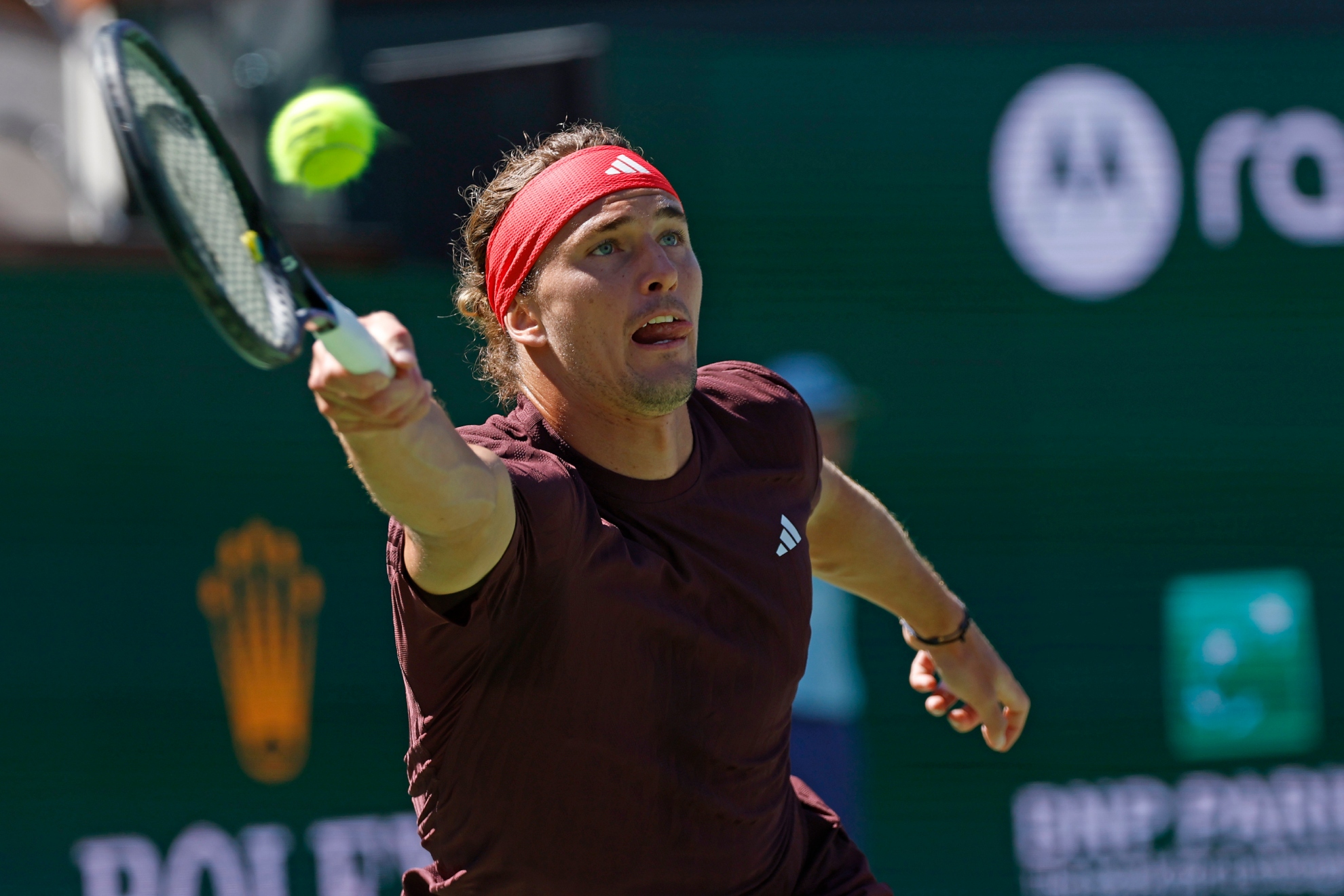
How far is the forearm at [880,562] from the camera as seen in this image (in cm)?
302

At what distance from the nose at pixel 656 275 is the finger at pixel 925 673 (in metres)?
1.03

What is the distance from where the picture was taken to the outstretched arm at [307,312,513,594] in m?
1.78

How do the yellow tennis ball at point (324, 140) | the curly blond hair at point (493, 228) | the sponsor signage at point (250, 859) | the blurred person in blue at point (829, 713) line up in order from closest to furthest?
the yellow tennis ball at point (324, 140) < the curly blond hair at point (493, 228) < the blurred person in blue at point (829, 713) < the sponsor signage at point (250, 859)

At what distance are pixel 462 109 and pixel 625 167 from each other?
3182 mm

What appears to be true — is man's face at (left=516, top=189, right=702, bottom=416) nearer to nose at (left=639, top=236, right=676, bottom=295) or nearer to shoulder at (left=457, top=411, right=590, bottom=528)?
nose at (left=639, top=236, right=676, bottom=295)

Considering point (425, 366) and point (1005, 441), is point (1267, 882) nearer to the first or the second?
point (1005, 441)

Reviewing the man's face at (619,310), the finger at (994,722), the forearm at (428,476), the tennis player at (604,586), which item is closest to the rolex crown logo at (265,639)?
the tennis player at (604,586)

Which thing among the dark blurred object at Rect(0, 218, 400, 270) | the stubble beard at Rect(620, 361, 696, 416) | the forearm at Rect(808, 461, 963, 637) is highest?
the dark blurred object at Rect(0, 218, 400, 270)

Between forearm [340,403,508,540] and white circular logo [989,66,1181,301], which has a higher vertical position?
white circular logo [989,66,1181,301]

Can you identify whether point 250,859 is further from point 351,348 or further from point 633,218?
point 351,348

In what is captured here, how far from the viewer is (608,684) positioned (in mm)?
2252

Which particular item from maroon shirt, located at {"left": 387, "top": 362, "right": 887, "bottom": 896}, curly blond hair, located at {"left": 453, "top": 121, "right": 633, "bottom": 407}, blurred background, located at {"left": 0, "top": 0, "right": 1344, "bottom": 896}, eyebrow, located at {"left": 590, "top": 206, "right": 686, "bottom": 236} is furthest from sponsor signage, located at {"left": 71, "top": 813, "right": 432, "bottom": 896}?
eyebrow, located at {"left": 590, "top": 206, "right": 686, "bottom": 236}

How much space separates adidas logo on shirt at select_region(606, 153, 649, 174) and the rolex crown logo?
3.09m

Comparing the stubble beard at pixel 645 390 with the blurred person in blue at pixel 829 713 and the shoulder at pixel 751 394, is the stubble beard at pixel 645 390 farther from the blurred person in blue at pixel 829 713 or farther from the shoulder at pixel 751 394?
the blurred person in blue at pixel 829 713
